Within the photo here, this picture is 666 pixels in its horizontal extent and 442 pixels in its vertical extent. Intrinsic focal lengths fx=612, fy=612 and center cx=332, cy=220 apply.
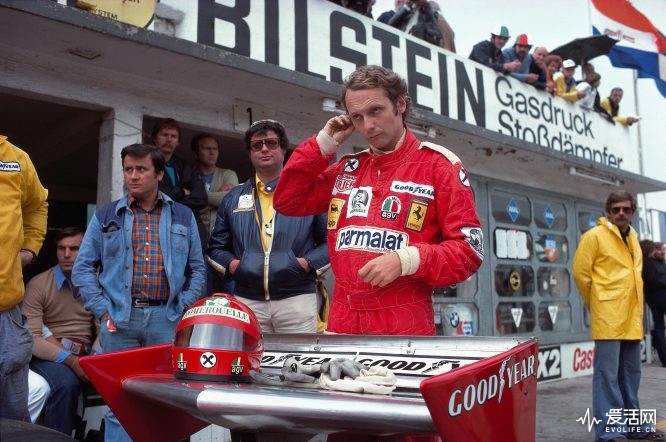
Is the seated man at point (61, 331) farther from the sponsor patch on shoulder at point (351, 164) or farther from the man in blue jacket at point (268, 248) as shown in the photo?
the sponsor patch on shoulder at point (351, 164)

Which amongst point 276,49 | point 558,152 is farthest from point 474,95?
point 276,49

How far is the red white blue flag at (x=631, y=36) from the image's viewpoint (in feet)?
36.9

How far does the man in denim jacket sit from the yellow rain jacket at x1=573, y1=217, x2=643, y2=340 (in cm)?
305

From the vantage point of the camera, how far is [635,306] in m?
4.71

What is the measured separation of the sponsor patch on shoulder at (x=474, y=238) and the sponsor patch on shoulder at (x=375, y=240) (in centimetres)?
20

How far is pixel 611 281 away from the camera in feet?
15.7

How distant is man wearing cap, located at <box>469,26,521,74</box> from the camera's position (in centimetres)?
754

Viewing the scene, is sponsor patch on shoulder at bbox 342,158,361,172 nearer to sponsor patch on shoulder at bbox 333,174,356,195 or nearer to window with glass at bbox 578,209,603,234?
sponsor patch on shoulder at bbox 333,174,356,195

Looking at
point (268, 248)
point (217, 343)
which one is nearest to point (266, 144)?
point (268, 248)

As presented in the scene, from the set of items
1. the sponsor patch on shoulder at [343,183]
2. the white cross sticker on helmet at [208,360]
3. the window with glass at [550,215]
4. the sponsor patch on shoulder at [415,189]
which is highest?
the window with glass at [550,215]

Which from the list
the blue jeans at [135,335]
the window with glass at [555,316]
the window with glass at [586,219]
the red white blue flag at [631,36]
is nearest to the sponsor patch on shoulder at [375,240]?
the blue jeans at [135,335]

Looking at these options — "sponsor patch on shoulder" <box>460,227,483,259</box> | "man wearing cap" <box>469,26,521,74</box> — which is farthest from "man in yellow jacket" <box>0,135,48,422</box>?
"man wearing cap" <box>469,26,521,74</box>

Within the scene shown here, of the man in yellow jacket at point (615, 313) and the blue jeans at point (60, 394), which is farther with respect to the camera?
the man in yellow jacket at point (615, 313)

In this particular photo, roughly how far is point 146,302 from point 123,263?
26 centimetres
